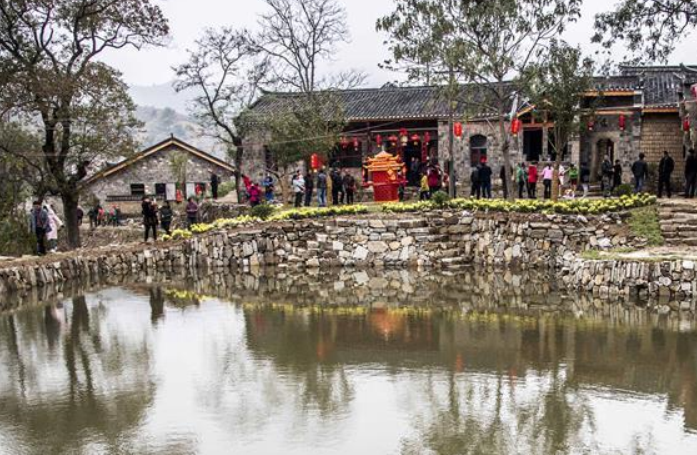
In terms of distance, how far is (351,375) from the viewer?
1218 centimetres

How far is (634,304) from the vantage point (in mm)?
17078

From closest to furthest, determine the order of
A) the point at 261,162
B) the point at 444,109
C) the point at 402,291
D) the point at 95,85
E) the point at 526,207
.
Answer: the point at 402,291
the point at 526,207
the point at 95,85
the point at 444,109
the point at 261,162

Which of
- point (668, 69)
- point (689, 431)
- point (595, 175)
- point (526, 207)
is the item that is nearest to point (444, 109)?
point (595, 175)

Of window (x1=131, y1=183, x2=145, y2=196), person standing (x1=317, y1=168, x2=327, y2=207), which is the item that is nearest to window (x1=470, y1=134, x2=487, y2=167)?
person standing (x1=317, y1=168, x2=327, y2=207)

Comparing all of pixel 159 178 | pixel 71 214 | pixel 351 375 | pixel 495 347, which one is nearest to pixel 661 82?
pixel 495 347

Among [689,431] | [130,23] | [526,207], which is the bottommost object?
[689,431]

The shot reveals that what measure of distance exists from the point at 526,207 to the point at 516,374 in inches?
455

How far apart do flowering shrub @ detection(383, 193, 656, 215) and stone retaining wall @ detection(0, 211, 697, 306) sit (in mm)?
241

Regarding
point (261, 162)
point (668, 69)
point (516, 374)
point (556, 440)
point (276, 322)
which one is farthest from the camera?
point (261, 162)

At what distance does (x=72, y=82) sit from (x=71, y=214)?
17.1 feet

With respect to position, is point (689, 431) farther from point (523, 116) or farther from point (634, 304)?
point (523, 116)

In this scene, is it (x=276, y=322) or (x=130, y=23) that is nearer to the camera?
(x=276, y=322)

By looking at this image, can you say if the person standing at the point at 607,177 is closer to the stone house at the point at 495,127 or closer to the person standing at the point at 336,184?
the stone house at the point at 495,127

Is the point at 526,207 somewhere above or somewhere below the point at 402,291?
above
